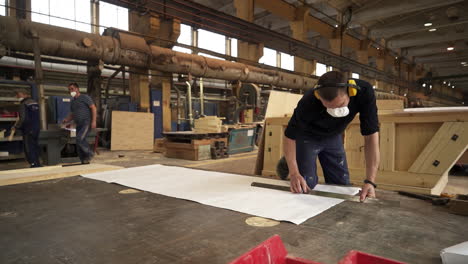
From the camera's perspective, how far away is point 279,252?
75 centimetres

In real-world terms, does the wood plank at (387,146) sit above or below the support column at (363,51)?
below

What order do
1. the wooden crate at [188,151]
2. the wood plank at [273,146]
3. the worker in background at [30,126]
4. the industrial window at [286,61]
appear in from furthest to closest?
the industrial window at [286,61] < the wooden crate at [188,151] < the worker in background at [30,126] < the wood plank at [273,146]

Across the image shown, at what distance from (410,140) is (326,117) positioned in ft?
5.90

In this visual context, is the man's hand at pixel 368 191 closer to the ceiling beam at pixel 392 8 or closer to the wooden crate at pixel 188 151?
the wooden crate at pixel 188 151

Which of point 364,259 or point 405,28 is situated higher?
point 405,28

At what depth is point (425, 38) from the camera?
37.7 ft

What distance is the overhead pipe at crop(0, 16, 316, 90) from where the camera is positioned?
4539 millimetres

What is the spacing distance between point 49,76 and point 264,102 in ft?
23.2

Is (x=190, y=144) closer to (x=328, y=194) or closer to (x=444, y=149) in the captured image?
(x=444, y=149)

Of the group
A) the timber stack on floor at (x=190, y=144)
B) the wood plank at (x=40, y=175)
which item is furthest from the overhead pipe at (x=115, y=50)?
the wood plank at (x=40, y=175)

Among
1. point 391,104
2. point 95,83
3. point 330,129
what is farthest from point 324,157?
point 95,83

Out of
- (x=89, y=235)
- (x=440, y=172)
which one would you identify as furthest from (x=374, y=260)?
(x=440, y=172)

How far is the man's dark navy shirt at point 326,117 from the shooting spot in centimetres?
174

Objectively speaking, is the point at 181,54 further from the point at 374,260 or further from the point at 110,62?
→ the point at 374,260
